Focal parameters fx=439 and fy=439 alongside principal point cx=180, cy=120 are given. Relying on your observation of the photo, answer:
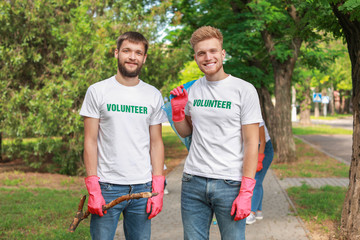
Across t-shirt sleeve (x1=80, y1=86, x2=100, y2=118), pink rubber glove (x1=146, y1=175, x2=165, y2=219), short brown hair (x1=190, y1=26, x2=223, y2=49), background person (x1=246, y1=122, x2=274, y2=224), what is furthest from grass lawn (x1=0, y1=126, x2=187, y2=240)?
short brown hair (x1=190, y1=26, x2=223, y2=49)

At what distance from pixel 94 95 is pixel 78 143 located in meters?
8.66

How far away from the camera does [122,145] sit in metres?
3.00

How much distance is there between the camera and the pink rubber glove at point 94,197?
288 centimetres

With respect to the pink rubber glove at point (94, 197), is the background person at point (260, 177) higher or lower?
lower

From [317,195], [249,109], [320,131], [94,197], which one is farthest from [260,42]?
[320,131]

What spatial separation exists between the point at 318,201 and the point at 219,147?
5717 millimetres

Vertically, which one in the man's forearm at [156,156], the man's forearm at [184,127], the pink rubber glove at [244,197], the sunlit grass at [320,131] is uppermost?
the man's forearm at [184,127]

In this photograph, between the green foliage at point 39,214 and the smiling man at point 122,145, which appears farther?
the green foliage at point 39,214

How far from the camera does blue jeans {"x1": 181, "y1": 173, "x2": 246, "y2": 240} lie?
2889 mm

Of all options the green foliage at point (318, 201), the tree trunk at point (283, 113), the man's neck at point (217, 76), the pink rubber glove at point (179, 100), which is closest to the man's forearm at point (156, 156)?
the pink rubber glove at point (179, 100)

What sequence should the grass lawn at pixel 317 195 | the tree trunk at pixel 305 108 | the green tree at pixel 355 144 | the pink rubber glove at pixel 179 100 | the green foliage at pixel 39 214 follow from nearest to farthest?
the pink rubber glove at pixel 179 100 < the green tree at pixel 355 144 < the green foliage at pixel 39 214 < the grass lawn at pixel 317 195 < the tree trunk at pixel 305 108

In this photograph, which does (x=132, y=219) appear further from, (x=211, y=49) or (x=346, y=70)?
(x=346, y=70)

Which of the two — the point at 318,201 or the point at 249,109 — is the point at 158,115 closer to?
the point at 249,109

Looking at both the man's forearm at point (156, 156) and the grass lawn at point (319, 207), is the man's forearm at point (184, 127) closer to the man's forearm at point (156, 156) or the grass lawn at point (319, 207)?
the man's forearm at point (156, 156)
